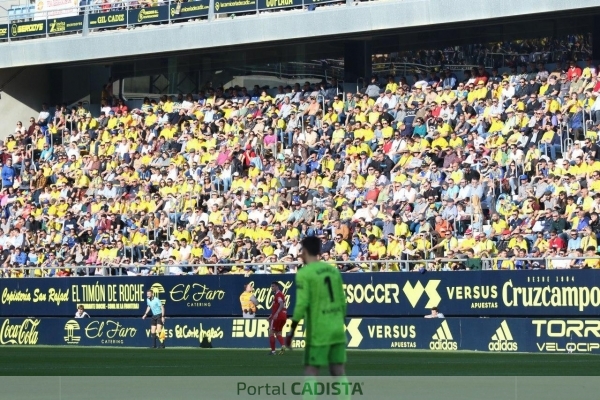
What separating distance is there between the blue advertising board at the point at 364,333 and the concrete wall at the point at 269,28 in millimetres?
9182

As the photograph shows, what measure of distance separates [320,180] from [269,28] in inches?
266

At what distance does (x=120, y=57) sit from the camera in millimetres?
43344

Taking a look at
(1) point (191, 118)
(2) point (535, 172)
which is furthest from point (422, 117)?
(1) point (191, 118)

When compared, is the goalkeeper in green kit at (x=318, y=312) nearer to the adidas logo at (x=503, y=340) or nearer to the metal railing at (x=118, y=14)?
the adidas logo at (x=503, y=340)

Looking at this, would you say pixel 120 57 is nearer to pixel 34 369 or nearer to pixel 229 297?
pixel 229 297

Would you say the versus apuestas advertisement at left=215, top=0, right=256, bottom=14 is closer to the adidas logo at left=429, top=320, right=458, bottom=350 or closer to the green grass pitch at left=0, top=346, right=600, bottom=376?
the green grass pitch at left=0, top=346, right=600, bottom=376

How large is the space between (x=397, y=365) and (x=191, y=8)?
20.3 m

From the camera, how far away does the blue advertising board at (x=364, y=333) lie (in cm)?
2742

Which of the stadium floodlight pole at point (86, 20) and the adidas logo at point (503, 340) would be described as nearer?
the adidas logo at point (503, 340)

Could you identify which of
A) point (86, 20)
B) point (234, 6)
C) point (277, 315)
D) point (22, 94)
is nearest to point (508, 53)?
point (234, 6)

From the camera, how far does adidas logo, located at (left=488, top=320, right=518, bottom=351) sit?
28141 millimetres

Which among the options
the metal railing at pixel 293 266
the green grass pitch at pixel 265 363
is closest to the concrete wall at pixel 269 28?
the metal railing at pixel 293 266
